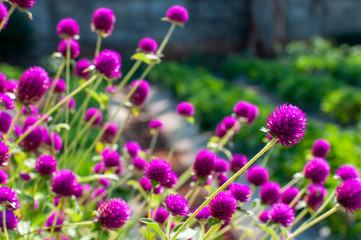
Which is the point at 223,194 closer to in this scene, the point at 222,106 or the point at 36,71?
the point at 36,71

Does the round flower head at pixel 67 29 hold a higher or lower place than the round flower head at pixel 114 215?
higher

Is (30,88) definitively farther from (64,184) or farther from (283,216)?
(283,216)

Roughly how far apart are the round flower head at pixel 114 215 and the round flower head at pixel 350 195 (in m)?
0.50

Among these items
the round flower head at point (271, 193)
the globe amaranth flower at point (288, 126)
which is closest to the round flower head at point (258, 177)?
the round flower head at point (271, 193)

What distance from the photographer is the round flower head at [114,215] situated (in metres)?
0.94

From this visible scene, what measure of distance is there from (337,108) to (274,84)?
2.27m

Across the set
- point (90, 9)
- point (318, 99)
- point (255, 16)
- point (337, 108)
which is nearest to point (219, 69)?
point (255, 16)

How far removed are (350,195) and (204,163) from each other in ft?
1.18

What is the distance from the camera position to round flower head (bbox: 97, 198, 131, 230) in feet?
3.07

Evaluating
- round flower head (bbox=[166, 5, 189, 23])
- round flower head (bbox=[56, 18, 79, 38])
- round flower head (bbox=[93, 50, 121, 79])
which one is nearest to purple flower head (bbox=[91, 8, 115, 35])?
round flower head (bbox=[56, 18, 79, 38])

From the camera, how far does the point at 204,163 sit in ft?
3.66

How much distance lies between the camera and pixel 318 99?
5629 millimetres

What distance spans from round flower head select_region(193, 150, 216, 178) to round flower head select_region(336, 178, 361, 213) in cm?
32

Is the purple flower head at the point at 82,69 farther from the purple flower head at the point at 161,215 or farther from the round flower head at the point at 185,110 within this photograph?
the purple flower head at the point at 161,215
